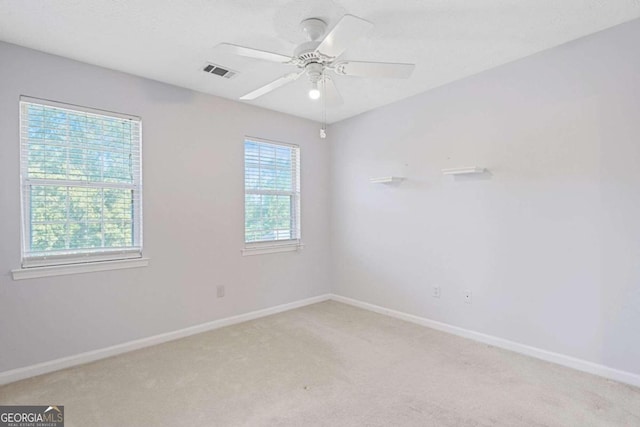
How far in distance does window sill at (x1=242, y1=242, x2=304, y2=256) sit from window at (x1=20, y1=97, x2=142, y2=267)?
1140mm

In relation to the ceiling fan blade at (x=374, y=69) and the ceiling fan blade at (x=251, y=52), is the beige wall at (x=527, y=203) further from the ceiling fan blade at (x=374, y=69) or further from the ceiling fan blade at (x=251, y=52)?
the ceiling fan blade at (x=251, y=52)

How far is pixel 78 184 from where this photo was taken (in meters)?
2.69

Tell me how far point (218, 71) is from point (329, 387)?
2.73 m

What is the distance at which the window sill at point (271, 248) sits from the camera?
379 cm

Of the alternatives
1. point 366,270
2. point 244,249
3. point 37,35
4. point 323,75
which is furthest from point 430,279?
point 37,35

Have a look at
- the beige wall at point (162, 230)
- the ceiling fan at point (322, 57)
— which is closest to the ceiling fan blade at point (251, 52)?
the ceiling fan at point (322, 57)

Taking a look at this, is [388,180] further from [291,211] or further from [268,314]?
[268,314]

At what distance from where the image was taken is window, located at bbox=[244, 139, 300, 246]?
385cm

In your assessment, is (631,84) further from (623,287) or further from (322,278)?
(322,278)

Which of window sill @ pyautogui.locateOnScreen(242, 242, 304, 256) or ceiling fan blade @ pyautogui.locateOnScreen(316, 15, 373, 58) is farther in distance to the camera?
window sill @ pyautogui.locateOnScreen(242, 242, 304, 256)

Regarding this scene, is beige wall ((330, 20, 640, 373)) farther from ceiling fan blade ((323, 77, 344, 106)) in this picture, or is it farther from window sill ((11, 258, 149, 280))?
window sill ((11, 258, 149, 280))

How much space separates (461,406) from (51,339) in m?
3.04

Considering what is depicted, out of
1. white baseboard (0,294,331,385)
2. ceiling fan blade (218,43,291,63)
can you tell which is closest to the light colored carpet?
white baseboard (0,294,331,385)

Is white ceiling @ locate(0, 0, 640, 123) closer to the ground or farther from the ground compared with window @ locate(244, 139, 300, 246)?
farther from the ground
